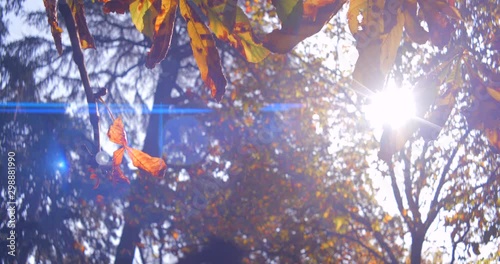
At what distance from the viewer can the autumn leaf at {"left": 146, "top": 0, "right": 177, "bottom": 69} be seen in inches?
49.7

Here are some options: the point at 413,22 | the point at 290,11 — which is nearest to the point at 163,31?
the point at 290,11

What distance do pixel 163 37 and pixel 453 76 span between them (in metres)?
0.82

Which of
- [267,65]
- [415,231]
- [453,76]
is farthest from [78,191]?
[453,76]

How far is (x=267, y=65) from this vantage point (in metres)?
12.5

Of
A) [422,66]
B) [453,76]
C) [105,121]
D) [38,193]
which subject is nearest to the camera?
[453,76]

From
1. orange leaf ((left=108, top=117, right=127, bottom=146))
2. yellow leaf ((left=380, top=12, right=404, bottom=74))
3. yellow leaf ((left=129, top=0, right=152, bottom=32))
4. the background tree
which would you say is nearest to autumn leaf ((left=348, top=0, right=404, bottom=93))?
yellow leaf ((left=380, top=12, right=404, bottom=74))

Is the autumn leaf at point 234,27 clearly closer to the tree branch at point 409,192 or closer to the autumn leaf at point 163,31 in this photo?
the autumn leaf at point 163,31

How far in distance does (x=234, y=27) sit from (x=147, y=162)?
46cm

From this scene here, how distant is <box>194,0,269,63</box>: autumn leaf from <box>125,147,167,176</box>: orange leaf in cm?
39

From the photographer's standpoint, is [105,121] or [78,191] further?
[78,191]

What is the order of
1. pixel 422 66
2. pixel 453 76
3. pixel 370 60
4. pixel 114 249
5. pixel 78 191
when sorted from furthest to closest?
1. pixel 114 249
2. pixel 78 191
3. pixel 422 66
4. pixel 453 76
5. pixel 370 60

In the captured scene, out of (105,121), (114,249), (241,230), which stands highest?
(105,121)

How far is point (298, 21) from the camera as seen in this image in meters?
1.11

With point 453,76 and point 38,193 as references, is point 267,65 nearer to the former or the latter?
point 38,193
